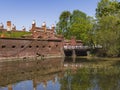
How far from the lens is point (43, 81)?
891 inches

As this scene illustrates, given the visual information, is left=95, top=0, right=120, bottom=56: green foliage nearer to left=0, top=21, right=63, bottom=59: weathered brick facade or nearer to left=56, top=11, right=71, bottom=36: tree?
left=0, top=21, right=63, bottom=59: weathered brick facade

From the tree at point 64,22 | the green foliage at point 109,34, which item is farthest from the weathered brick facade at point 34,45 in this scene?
the tree at point 64,22

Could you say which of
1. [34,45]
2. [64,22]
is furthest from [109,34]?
[64,22]

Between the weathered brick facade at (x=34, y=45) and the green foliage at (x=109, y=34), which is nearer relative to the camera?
the weathered brick facade at (x=34, y=45)

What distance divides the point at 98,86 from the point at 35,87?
4.61 metres

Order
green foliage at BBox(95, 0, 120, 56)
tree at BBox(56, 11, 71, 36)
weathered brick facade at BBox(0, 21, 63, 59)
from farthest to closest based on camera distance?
tree at BBox(56, 11, 71, 36) → green foliage at BBox(95, 0, 120, 56) → weathered brick facade at BBox(0, 21, 63, 59)

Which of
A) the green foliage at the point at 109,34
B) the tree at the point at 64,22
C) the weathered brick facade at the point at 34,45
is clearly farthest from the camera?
the tree at the point at 64,22

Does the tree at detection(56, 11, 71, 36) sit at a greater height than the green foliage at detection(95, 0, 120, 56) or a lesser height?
greater

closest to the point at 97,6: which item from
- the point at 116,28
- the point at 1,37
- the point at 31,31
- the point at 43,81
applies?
the point at 116,28

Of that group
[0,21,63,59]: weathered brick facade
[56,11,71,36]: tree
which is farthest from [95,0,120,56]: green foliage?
[56,11,71,36]: tree

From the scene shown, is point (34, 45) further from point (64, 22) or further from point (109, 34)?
point (64, 22)

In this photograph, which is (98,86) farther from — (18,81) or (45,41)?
(45,41)

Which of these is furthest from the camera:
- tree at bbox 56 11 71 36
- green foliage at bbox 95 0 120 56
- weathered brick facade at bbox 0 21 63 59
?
tree at bbox 56 11 71 36

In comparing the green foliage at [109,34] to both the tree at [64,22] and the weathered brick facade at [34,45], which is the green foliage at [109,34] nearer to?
the weathered brick facade at [34,45]
